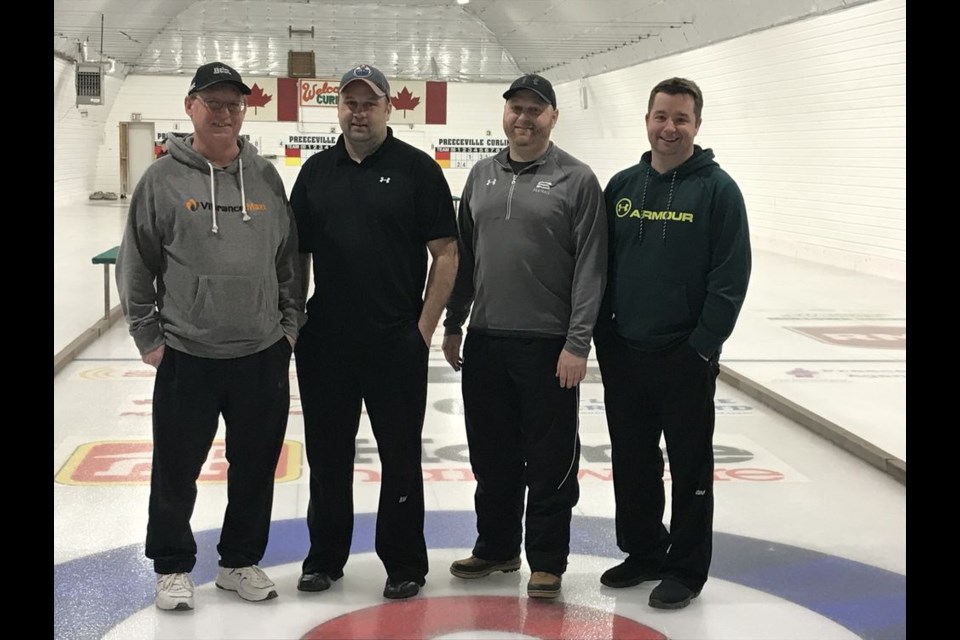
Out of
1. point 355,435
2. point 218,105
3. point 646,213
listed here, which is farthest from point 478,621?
point 218,105

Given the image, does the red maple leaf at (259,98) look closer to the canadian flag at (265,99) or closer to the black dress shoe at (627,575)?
the canadian flag at (265,99)

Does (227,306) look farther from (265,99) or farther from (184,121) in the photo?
(184,121)

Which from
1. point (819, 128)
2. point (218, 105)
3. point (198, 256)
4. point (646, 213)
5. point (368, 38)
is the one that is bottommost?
point (198, 256)

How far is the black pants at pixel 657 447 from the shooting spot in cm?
340

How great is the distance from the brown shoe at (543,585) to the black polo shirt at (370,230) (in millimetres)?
909

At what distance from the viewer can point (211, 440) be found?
338cm

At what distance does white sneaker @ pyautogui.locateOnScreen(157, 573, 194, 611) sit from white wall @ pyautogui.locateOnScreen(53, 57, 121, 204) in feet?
63.0

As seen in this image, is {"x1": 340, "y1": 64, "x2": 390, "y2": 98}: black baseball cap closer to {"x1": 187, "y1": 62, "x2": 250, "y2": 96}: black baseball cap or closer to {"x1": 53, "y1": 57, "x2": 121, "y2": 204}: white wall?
{"x1": 187, "y1": 62, "x2": 250, "y2": 96}: black baseball cap

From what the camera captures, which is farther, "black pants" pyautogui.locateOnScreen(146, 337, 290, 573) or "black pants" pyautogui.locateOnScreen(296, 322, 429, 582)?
"black pants" pyautogui.locateOnScreen(296, 322, 429, 582)

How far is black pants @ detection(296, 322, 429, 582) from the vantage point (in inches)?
134

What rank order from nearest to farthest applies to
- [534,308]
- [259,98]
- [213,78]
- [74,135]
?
[213,78]
[534,308]
[259,98]
[74,135]

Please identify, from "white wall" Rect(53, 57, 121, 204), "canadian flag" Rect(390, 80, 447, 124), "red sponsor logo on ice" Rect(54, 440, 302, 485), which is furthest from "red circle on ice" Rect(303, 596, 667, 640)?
"canadian flag" Rect(390, 80, 447, 124)

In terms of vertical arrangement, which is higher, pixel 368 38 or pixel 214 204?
pixel 368 38

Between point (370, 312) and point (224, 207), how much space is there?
21.2 inches
